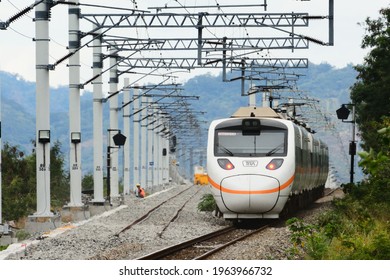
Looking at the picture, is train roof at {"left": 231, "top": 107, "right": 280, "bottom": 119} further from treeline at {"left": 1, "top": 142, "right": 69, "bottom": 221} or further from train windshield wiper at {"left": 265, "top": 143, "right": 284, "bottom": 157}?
treeline at {"left": 1, "top": 142, "right": 69, "bottom": 221}

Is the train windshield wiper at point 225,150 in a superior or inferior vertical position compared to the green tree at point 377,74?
inferior

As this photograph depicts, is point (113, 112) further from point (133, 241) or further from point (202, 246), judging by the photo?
point (202, 246)

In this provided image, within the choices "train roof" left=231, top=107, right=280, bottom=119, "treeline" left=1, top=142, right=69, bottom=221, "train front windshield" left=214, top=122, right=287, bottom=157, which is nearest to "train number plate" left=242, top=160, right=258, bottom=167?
"train front windshield" left=214, top=122, right=287, bottom=157

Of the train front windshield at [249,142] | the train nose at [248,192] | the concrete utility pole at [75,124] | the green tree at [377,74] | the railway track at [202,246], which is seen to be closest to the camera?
the railway track at [202,246]

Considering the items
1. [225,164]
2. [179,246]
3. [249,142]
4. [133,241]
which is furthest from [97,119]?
[179,246]

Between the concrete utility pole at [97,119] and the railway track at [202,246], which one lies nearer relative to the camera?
the railway track at [202,246]

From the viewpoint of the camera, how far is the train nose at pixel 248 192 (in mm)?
28281

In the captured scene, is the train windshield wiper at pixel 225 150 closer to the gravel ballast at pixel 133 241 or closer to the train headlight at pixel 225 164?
the train headlight at pixel 225 164

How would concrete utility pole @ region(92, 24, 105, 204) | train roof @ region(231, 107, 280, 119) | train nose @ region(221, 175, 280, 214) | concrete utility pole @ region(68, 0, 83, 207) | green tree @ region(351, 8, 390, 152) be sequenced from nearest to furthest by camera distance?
1. train nose @ region(221, 175, 280, 214)
2. train roof @ region(231, 107, 280, 119)
3. concrete utility pole @ region(68, 0, 83, 207)
4. concrete utility pole @ region(92, 24, 105, 204)
5. green tree @ region(351, 8, 390, 152)

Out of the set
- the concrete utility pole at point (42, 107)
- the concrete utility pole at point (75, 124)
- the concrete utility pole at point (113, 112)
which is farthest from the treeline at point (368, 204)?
the concrete utility pole at point (113, 112)

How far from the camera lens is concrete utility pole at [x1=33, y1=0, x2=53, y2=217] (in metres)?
35.9

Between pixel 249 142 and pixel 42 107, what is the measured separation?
9884 millimetres

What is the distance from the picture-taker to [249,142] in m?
29.1

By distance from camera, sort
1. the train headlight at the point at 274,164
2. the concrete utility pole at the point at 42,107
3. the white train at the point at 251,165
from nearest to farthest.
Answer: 1. the white train at the point at 251,165
2. the train headlight at the point at 274,164
3. the concrete utility pole at the point at 42,107
